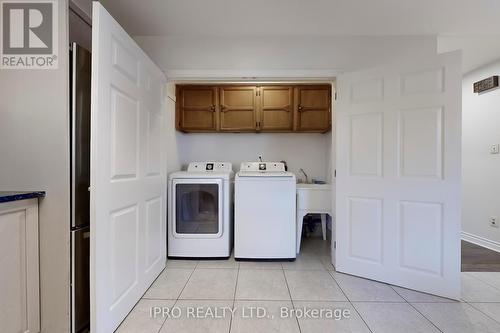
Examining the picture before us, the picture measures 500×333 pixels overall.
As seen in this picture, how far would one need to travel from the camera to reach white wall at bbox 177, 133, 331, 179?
3.47 meters

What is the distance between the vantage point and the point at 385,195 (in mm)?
2092

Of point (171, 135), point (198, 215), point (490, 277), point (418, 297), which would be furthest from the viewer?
point (171, 135)

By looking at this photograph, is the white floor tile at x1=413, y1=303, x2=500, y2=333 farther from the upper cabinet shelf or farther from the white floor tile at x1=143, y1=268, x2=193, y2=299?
the upper cabinet shelf

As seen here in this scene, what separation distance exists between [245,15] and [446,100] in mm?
1671

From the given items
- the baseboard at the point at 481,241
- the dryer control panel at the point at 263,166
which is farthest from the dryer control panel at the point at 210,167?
the baseboard at the point at 481,241

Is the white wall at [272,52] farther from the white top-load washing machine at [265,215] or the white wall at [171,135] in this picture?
the white top-load washing machine at [265,215]

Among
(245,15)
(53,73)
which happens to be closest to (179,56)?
(245,15)

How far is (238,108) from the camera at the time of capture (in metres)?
3.15

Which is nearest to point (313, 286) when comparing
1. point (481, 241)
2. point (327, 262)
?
point (327, 262)

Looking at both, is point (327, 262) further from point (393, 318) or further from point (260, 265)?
point (393, 318)

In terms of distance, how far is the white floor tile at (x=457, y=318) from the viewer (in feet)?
Result: 5.04

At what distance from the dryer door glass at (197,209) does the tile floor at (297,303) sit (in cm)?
39

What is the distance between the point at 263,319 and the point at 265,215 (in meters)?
1.09

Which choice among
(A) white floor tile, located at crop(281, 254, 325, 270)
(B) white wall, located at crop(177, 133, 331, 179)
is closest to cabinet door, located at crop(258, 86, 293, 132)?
(B) white wall, located at crop(177, 133, 331, 179)
